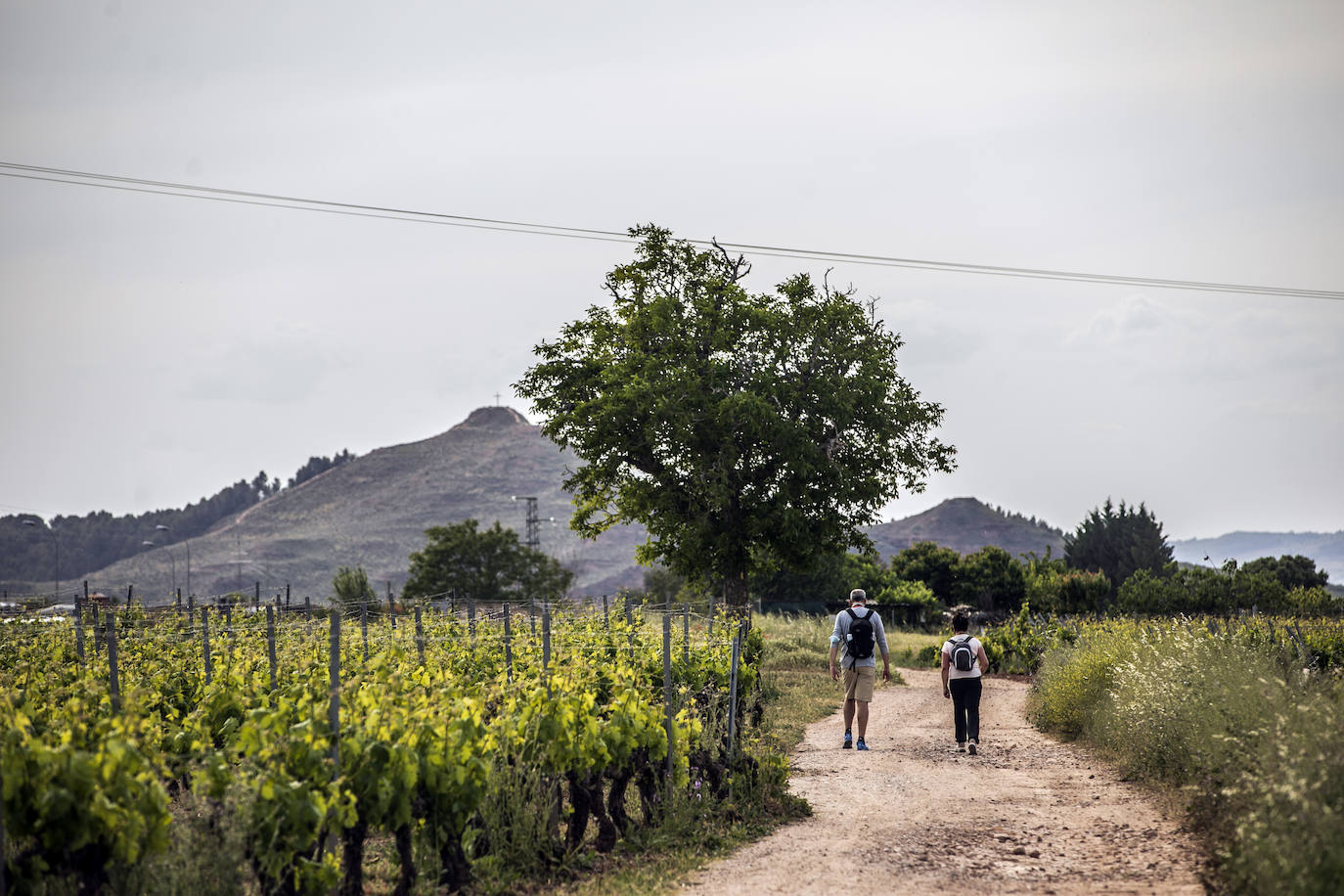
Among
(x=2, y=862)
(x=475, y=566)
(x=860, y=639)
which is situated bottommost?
(x=2, y=862)

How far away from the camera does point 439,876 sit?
739cm

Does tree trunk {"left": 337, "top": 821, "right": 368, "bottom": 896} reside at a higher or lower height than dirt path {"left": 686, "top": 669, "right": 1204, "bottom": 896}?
higher

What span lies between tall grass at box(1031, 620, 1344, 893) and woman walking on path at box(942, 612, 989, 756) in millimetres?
1453

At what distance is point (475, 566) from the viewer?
242 feet

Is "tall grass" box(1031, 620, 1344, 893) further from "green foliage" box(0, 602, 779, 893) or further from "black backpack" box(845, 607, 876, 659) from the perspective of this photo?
"green foliage" box(0, 602, 779, 893)

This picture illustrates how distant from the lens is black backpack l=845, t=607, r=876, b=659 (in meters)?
13.0

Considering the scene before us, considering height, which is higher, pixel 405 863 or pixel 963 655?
pixel 963 655

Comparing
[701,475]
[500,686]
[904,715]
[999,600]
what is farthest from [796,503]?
[999,600]

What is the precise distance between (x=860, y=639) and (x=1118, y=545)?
69676mm

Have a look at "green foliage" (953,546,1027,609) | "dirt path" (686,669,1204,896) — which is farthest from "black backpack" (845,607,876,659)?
"green foliage" (953,546,1027,609)

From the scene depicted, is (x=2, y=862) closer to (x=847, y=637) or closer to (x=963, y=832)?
(x=963, y=832)

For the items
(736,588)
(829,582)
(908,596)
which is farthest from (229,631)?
(829,582)

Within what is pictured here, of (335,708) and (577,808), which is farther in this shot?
(577,808)

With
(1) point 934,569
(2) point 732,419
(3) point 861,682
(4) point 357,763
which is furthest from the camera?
(1) point 934,569
